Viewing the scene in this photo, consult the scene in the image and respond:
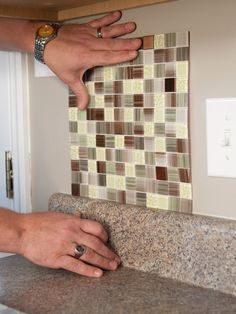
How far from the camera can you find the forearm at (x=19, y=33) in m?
1.17

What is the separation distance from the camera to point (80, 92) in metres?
1.18

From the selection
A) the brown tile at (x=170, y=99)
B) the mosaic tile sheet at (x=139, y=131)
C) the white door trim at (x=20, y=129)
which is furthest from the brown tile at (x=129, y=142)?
the white door trim at (x=20, y=129)

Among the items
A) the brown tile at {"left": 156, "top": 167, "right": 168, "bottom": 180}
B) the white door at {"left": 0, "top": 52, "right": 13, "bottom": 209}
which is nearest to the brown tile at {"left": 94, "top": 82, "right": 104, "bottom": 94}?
the brown tile at {"left": 156, "top": 167, "right": 168, "bottom": 180}

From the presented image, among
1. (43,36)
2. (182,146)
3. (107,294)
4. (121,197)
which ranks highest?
(43,36)

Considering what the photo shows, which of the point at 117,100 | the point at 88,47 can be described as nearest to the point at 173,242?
the point at 117,100

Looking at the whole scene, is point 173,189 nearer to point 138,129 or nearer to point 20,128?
point 138,129

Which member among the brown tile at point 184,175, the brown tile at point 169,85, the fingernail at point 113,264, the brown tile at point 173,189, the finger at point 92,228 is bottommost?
the fingernail at point 113,264

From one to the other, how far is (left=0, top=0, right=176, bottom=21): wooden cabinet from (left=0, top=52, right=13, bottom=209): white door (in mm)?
232

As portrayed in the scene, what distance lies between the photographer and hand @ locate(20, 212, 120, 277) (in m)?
1.05

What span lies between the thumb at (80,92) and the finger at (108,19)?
5.0 inches

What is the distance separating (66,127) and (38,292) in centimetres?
42

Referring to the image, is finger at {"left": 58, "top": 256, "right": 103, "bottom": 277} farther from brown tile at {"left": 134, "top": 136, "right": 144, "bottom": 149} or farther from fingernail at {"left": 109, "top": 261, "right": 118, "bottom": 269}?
brown tile at {"left": 134, "top": 136, "right": 144, "bottom": 149}

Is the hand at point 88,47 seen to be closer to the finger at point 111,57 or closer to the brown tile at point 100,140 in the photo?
the finger at point 111,57

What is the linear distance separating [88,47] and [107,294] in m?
0.49
